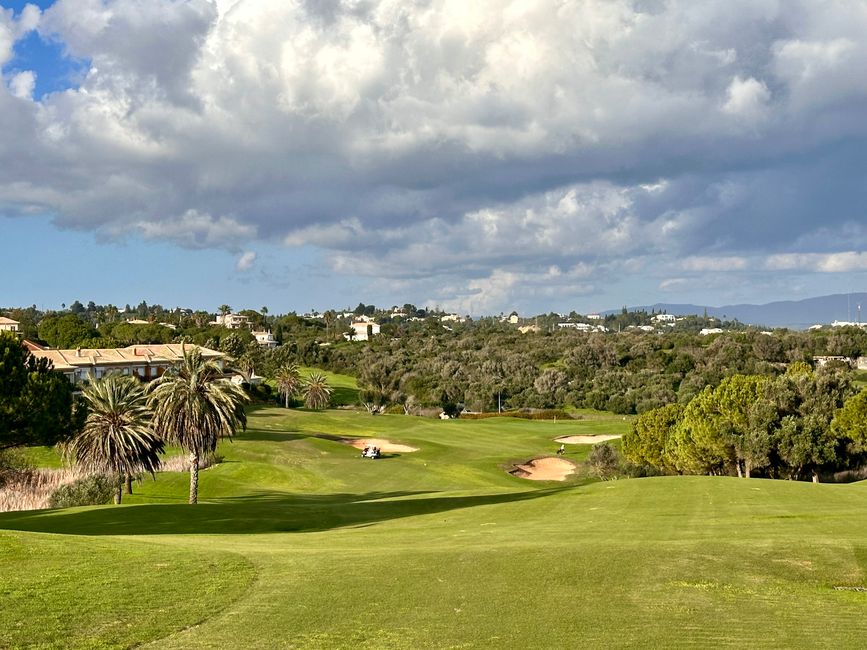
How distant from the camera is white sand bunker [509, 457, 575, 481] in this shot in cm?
6556

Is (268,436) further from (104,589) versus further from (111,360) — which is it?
(111,360)

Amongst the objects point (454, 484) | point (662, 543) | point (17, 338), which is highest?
point (17, 338)

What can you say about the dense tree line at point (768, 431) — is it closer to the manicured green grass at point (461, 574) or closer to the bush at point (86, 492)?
the manicured green grass at point (461, 574)

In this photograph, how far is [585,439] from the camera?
89.8 m

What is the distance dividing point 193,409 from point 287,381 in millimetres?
75822

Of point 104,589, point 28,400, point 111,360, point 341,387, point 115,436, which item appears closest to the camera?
point 104,589

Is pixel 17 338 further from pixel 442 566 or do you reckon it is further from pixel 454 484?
pixel 442 566

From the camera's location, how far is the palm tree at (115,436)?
46594 millimetres

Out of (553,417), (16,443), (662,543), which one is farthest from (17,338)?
(553,417)

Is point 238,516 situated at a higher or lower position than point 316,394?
lower

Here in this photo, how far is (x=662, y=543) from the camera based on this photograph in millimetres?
22203

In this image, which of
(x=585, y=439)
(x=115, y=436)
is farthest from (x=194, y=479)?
(x=585, y=439)

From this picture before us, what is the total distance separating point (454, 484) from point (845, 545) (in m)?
38.2

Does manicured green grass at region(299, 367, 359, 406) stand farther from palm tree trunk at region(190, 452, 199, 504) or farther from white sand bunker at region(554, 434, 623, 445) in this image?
palm tree trunk at region(190, 452, 199, 504)
